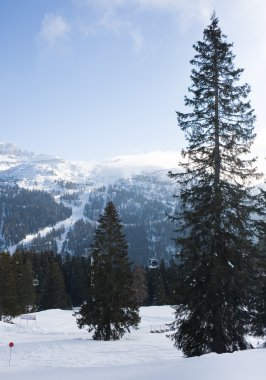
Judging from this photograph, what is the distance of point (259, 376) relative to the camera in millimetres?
9633

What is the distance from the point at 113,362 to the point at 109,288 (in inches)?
513

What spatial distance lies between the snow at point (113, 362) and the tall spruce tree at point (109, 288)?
11.8ft

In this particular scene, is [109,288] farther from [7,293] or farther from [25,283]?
[25,283]

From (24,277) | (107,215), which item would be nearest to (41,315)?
(24,277)

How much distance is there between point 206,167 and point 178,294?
6.56 m

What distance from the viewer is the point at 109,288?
34.6 metres

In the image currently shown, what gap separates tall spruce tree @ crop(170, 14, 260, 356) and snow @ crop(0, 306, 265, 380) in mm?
2736

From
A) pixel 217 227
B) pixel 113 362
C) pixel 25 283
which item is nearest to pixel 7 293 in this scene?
pixel 25 283

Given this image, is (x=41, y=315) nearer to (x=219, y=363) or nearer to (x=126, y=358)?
(x=126, y=358)

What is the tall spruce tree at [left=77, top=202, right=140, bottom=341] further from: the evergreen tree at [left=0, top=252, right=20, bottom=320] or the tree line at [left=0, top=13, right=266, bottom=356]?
the evergreen tree at [left=0, top=252, right=20, bottom=320]

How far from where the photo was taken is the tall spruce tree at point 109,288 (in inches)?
1341

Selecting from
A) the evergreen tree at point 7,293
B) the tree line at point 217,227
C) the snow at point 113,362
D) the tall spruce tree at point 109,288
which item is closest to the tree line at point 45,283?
the evergreen tree at point 7,293

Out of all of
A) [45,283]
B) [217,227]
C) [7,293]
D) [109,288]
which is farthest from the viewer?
[45,283]

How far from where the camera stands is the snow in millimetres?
10773
